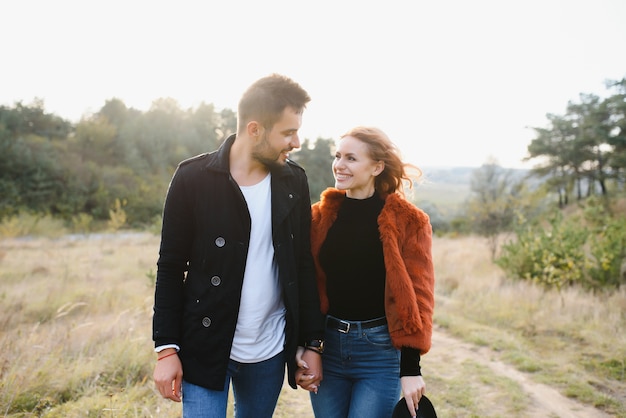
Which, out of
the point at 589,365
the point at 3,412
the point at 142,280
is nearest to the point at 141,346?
the point at 3,412

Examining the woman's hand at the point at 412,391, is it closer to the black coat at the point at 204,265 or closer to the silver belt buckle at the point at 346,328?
the silver belt buckle at the point at 346,328

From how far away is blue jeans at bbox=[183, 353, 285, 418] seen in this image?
6.31 feet

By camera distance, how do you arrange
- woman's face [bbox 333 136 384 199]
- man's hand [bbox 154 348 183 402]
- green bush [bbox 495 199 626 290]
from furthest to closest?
green bush [bbox 495 199 626 290]
woman's face [bbox 333 136 384 199]
man's hand [bbox 154 348 183 402]

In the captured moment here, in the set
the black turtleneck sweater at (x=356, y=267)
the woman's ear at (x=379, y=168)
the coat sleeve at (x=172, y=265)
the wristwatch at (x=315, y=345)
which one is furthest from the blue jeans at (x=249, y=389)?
the woman's ear at (x=379, y=168)

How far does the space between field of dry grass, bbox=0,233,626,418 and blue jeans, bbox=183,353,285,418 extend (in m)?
1.42

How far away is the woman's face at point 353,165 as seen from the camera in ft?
7.82

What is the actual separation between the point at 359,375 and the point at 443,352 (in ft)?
12.7

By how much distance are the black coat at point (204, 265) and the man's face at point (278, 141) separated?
0.61 feet

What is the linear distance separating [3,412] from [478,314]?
6.60 m

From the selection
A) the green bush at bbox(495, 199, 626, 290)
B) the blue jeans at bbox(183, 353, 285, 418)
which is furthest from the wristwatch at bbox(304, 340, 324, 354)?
the green bush at bbox(495, 199, 626, 290)

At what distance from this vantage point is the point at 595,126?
972 inches

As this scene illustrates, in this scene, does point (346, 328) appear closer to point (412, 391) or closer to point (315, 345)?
point (315, 345)

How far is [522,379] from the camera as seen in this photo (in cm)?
469

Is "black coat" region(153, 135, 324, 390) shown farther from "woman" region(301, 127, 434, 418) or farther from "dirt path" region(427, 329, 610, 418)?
"dirt path" region(427, 329, 610, 418)
